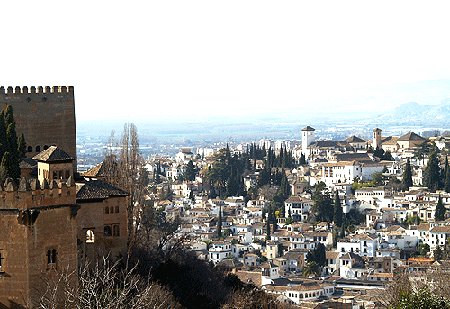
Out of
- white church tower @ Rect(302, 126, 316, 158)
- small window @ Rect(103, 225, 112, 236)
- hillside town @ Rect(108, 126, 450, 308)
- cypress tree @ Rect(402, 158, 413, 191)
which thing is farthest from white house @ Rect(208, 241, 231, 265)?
white church tower @ Rect(302, 126, 316, 158)

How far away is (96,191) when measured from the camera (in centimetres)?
2359

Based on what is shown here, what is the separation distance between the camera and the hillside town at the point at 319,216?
195ft

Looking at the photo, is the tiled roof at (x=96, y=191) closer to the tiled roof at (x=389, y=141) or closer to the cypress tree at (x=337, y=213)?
the cypress tree at (x=337, y=213)

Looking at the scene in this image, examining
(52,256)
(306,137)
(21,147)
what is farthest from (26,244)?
(306,137)

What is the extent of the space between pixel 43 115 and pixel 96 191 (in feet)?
16.6

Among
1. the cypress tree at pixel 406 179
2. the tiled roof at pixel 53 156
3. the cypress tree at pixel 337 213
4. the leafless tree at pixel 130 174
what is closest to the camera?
the tiled roof at pixel 53 156

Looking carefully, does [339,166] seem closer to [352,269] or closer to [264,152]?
[264,152]

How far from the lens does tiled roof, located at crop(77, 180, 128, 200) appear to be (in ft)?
76.5

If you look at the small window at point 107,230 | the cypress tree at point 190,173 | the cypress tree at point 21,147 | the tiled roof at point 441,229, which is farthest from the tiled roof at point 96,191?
the cypress tree at point 190,173

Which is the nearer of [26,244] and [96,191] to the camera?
[26,244]

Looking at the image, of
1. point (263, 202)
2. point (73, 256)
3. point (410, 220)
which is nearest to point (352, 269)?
point (410, 220)

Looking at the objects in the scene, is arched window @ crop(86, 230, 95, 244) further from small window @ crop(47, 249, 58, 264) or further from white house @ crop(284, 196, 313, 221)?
white house @ crop(284, 196, 313, 221)

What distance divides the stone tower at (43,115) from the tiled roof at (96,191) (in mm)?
3850

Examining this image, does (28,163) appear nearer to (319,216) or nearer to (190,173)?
(319,216)
